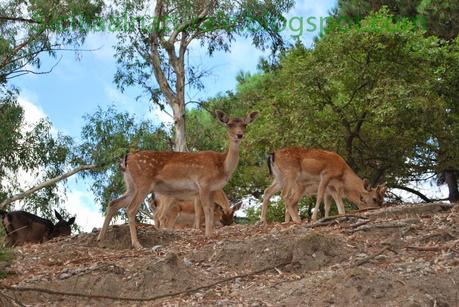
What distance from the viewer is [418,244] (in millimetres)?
11945

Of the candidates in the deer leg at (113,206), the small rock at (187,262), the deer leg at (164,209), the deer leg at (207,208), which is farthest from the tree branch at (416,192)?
the small rock at (187,262)

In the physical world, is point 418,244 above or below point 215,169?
below

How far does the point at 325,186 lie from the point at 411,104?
6.55m

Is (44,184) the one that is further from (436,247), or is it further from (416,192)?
(436,247)

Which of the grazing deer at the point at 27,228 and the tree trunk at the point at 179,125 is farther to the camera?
the tree trunk at the point at 179,125

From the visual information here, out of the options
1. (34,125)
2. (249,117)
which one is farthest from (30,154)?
(249,117)

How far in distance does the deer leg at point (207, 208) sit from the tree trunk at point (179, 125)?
16.3 m

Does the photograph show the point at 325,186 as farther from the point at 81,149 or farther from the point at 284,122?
the point at 81,149

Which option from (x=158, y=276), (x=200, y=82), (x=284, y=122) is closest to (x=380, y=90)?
(x=284, y=122)

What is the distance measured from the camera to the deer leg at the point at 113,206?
14516 millimetres

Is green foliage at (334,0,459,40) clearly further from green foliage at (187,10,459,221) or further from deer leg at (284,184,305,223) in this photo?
deer leg at (284,184,305,223)

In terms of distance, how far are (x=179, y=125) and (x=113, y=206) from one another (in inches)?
696

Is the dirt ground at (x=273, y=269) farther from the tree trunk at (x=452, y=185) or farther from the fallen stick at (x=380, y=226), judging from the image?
the tree trunk at (x=452, y=185)

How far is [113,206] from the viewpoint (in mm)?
14922
